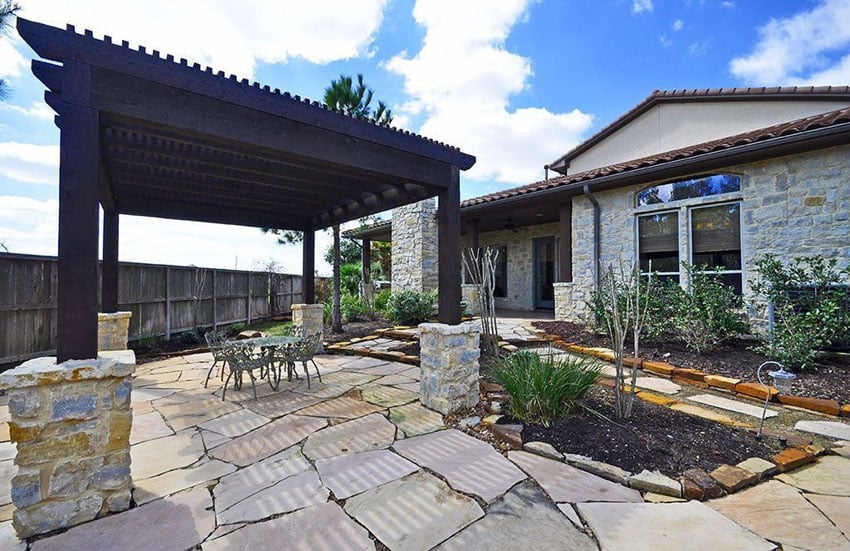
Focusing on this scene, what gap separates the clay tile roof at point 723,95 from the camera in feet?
26.5

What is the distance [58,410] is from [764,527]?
3704 millimetres

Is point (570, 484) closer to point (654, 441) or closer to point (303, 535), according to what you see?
point (654, 441)

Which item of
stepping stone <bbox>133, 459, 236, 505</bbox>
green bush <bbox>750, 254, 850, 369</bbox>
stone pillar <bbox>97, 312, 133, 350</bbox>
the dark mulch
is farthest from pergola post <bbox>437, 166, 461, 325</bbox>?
stone pillar <bbox>97, 312, 133, 350</bbox>

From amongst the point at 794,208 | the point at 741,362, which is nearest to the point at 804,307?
the point at 741,362

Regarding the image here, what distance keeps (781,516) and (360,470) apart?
7.79 ft

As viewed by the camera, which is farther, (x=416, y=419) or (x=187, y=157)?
(x=187, y=157)

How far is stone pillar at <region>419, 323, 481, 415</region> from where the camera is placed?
3439 millimetres

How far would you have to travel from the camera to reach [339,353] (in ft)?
20.7

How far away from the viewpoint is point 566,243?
7.67m

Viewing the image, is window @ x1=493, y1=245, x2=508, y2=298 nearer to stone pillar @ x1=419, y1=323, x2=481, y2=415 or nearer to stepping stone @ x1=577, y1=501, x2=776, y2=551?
stone pillar @ x1=419, y1=323, x2=481, y2=415

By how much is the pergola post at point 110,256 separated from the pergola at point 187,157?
0.02m

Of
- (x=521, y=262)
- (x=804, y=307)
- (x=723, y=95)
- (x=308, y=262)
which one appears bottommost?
(x=804, y=307)

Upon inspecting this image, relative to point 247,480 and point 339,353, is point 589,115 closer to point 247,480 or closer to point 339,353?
point 339,353

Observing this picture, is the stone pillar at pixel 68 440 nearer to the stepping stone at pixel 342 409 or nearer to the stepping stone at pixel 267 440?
the stepping stone at pixel 267 440
